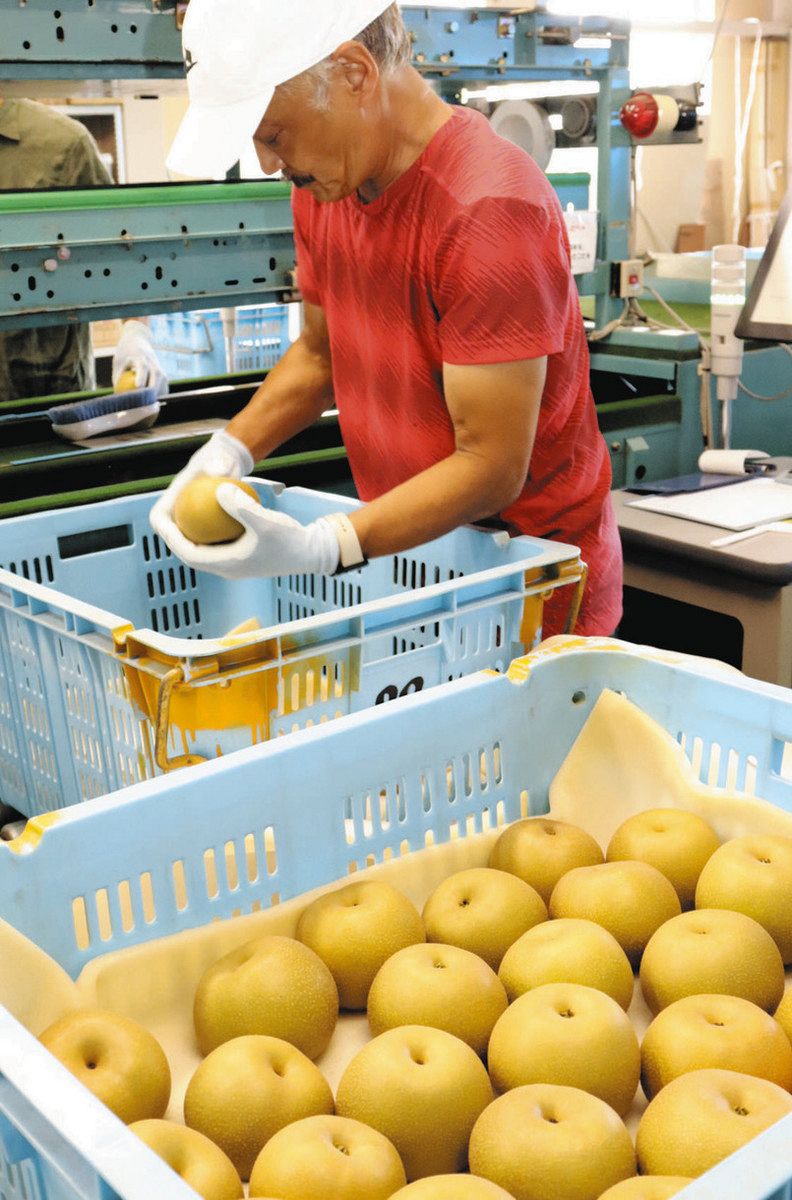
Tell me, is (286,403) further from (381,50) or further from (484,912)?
(484,912)

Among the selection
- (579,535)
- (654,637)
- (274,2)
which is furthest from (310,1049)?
(654,637)

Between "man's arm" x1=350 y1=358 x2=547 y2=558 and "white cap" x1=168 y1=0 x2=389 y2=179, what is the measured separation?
400mm

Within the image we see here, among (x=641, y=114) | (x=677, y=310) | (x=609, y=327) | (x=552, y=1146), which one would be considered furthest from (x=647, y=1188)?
(x=677, y=310)

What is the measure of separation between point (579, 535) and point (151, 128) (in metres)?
5.54

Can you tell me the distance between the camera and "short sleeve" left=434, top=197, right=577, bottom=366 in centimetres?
153

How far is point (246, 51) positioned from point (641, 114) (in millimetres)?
1816

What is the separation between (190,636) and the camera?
2.08 metres

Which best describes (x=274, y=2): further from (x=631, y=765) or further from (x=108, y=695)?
(x=631, y=765)

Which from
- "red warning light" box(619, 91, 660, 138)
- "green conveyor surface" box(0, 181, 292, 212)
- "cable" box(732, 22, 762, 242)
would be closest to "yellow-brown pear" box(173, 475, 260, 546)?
"green conveyor surface" box(0, 181, 292, 212)

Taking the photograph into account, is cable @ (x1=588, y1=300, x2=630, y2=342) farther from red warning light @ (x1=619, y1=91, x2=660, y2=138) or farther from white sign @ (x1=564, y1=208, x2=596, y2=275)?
red warning light @ (x1=619, y1=91, x2=660, y2=138)

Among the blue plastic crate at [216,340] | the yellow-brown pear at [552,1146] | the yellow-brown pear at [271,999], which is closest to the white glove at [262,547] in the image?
the yellow-brown pear at [271,999]

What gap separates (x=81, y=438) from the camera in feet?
7.55

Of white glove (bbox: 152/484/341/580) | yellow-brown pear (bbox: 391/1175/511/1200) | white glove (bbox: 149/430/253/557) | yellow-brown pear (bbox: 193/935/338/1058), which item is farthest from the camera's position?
white glove (bbox: 149/430/253/557)

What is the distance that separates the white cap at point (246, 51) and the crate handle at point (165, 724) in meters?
0.64
